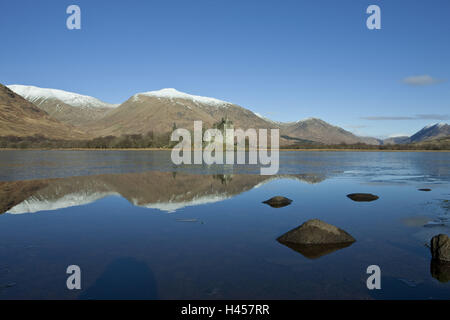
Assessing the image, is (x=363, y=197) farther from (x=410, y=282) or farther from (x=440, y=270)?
(x=410, y=282)

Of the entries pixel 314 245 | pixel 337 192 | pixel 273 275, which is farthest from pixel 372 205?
pixel 273 275

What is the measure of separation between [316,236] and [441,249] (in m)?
5.66

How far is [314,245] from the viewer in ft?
53.3

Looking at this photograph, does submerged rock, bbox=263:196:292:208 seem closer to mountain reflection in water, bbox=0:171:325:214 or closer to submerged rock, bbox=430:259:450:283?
mountain reflection in water, bbox=0:171:325:214

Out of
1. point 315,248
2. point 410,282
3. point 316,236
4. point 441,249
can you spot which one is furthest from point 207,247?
point 441,249

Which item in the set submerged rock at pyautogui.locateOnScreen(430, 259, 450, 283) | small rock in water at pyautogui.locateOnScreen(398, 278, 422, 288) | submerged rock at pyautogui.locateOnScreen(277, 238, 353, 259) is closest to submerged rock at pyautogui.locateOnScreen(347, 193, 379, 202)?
submerged rock at pyautogui.locateOnScreen(277, 238, 353, 259)

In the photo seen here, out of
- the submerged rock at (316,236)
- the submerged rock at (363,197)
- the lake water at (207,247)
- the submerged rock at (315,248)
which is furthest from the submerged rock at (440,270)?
the submerged rock at (363,197)

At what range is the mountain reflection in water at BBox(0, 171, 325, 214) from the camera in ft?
89.9

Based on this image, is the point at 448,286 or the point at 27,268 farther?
the point at 27,268

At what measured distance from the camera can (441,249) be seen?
46.5ft

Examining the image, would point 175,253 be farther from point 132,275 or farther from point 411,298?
point 411,298

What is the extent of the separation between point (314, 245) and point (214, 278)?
660cm

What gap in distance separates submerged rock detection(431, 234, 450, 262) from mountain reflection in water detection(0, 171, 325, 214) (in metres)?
18.3

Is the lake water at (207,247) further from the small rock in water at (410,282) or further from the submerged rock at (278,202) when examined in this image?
the submerged rock at (278,202)
